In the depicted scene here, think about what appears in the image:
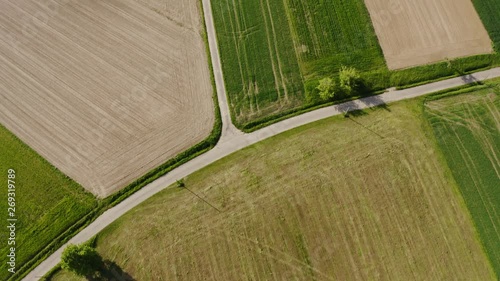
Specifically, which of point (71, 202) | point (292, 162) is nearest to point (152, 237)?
point (71, 202)

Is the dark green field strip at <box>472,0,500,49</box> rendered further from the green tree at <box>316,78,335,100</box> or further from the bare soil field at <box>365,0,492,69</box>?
the green tree at <box>316,78,335,100</box>

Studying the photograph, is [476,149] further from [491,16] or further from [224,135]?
[224,135]

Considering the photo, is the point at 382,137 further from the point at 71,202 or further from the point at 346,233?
the point at 71,202

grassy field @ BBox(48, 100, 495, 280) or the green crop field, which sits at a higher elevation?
the green crop field
